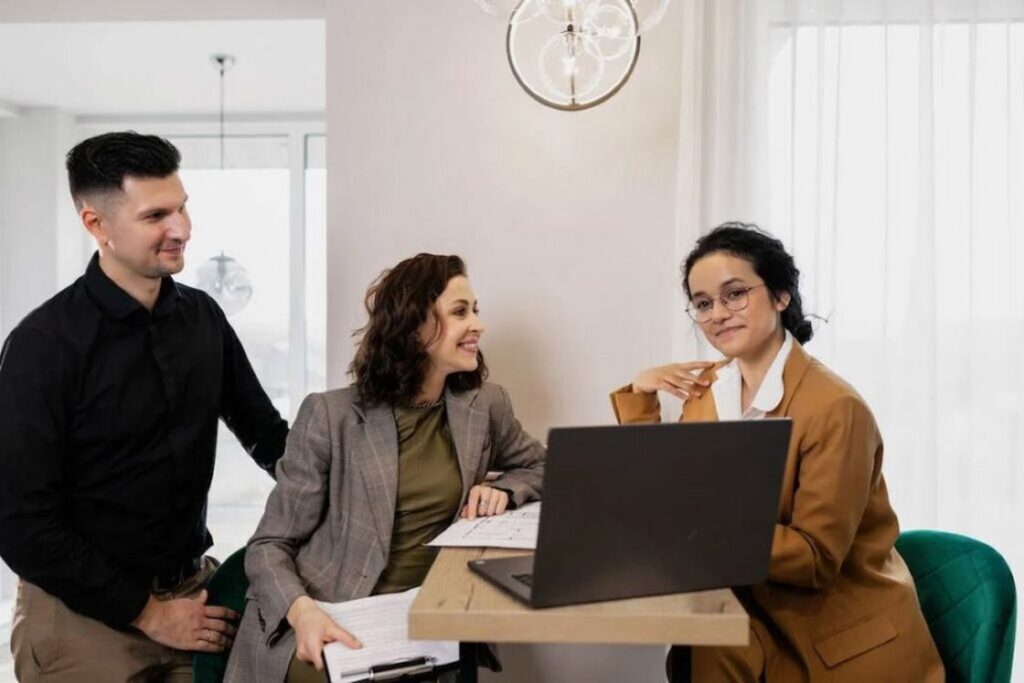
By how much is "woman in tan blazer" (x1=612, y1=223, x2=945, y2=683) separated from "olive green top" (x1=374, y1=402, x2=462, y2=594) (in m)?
0.55

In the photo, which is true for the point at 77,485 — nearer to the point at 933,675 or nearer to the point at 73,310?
the point at 73,310

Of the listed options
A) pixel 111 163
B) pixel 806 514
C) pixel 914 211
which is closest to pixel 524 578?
pixel 806 514

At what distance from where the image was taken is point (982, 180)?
7.99ft

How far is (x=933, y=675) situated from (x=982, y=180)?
1.35 meters

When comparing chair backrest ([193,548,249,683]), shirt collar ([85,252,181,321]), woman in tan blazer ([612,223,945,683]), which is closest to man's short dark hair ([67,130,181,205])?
shirt collar ([85,252,181,321])

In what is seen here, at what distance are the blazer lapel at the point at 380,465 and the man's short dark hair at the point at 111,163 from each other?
2.13 feet

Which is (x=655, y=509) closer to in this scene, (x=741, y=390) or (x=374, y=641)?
(x=374, y=641)

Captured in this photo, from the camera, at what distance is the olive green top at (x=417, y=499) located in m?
1.87

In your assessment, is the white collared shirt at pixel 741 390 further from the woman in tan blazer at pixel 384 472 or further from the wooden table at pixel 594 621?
the wooden table at pixel 594 621

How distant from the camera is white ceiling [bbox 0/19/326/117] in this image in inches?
159

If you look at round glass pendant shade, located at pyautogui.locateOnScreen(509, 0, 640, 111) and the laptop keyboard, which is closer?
the laptop keyboard

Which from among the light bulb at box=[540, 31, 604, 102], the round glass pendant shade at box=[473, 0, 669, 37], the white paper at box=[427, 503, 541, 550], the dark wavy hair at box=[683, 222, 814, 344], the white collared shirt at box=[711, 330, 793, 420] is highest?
the round glass pendant shade at box=[473, 0, 669, 37]

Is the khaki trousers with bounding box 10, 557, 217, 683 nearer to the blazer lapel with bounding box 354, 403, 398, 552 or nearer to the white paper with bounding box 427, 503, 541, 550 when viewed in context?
the blazer lapel with bounding box 354, 403, 398, 552

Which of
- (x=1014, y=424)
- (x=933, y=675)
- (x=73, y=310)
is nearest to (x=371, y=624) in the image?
(x=73, y=310)
